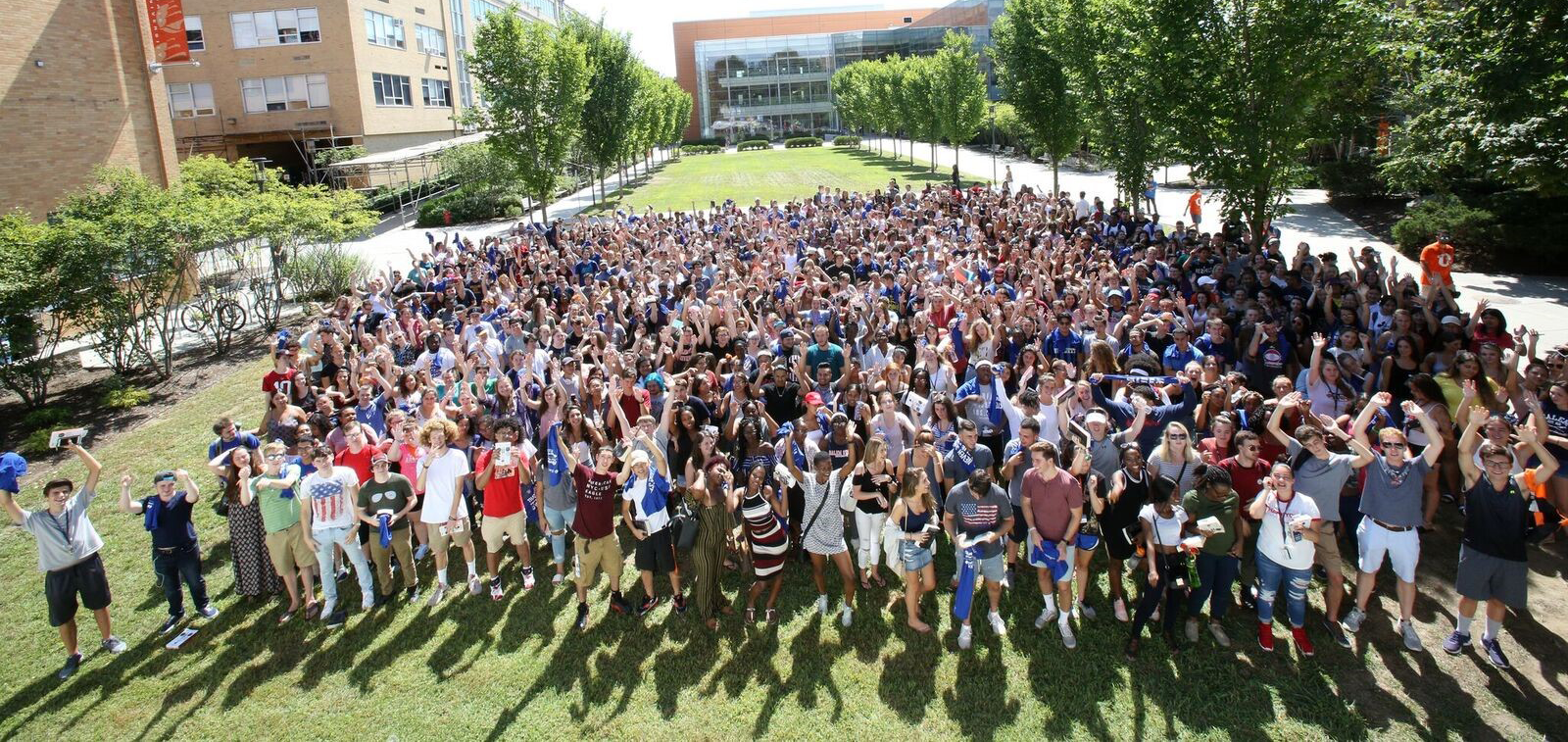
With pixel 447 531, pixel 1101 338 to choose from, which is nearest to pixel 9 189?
pixel 447 531

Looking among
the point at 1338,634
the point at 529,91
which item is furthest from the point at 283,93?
the point at 1338,634

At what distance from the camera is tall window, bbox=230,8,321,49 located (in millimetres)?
39344

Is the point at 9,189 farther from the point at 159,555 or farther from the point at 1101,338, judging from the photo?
the point at 1101,338

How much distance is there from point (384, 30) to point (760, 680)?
4745 centimetres

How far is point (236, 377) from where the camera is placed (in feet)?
49.1

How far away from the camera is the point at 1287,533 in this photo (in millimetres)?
5695

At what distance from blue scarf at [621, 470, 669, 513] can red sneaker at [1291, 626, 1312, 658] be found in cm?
478

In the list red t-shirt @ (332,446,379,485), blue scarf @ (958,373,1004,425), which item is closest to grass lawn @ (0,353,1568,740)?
red t-shirt @ (332,446,379,485)

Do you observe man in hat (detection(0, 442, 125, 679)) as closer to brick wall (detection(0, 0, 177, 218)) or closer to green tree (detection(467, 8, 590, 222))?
brick wall (detection(0, 0, 177, 218))

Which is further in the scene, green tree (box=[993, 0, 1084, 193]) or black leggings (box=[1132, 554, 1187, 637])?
green tree (box=[993, 0, 1084, 193])

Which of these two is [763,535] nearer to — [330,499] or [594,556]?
[594,556]

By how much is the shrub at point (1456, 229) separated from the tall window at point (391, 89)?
142 feet

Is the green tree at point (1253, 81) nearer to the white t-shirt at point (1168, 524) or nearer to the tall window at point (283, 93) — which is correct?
the white t-shirt at point (1168, 524)

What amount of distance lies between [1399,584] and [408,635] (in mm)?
7505
